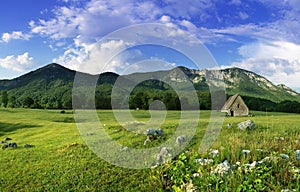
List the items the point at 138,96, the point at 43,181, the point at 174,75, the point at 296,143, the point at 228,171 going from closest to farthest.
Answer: the point at 228,171 → the point at 43,181 → the point at 296,143 → the point at 174,75 → the point at 138,96

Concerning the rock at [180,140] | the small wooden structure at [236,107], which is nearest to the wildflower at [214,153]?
the rock at [180,140]

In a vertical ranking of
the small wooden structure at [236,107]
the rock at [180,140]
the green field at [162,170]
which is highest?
the small wooden structure at [236,107]

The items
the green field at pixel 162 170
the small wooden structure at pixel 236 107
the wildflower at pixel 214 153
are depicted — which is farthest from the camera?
the small wooden structure at pixel 236 107

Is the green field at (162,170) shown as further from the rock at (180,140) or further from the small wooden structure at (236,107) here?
the small wooden structure at (236,107)

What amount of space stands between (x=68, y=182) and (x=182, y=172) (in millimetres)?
4960

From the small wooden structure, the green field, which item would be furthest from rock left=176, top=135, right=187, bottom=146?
the small wooden structure

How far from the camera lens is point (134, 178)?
12.7 m

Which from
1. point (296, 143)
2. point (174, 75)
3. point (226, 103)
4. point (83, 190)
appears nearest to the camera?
point (83, 190)

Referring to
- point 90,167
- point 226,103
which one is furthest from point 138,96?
point 90,167

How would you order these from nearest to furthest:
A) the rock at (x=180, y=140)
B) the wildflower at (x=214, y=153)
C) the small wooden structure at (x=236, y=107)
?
the wildflower at (x=214, y=153) < the rock at (x=180, y=140) < the small wooden structure at (x=236, y=107)

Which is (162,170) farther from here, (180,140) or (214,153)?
(180,140)

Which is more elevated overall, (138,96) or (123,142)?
(138,96)

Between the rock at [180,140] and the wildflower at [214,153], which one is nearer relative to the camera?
the wildflower at [214,153]

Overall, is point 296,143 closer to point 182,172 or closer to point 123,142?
point 182,172
